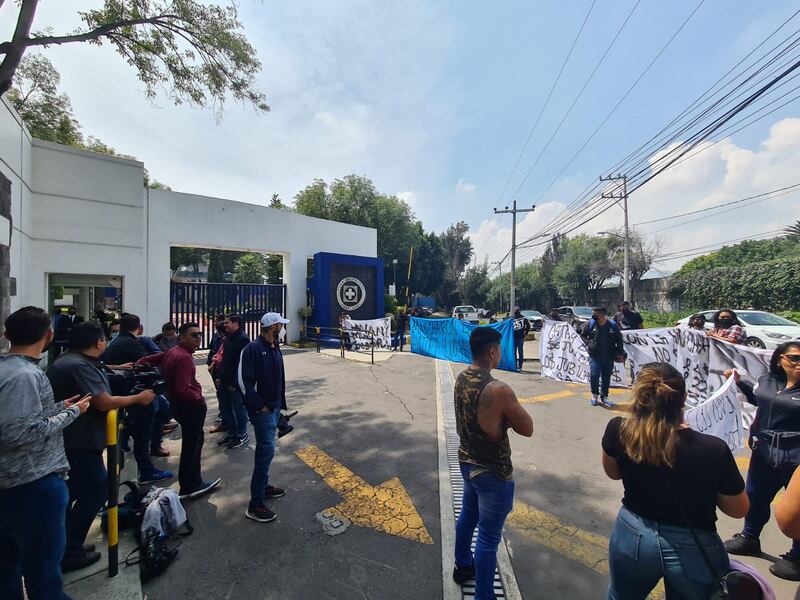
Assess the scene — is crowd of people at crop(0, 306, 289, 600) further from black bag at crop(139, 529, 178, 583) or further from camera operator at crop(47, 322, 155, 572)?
black bag at crop(139, 529, 178, 583)

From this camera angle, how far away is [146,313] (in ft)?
38.7

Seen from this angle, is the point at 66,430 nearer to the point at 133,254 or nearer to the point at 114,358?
the point at 114,358

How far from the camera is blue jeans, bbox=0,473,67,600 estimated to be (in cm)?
186

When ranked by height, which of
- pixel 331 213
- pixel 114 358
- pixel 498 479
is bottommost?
pixel 498 479

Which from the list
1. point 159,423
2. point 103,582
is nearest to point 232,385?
point 159,423

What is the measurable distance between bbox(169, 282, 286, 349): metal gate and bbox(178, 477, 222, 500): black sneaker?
969cm

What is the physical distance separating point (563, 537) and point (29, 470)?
3.68 m

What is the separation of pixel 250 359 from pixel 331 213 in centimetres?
2875

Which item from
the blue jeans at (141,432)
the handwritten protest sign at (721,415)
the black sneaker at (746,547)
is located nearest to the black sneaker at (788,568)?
the black sneaker at (746,547)

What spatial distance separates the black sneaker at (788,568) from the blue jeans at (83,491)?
4.88 meters

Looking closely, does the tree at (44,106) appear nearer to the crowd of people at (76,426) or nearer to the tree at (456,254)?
the crowd of people at (76,426)

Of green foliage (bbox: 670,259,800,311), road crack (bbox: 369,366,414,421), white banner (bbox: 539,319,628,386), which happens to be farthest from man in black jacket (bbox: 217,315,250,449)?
green foliage (bbox: 670,259,800,311)

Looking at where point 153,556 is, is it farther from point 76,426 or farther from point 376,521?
point 376,521

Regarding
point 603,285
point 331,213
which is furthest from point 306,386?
point 603,285
